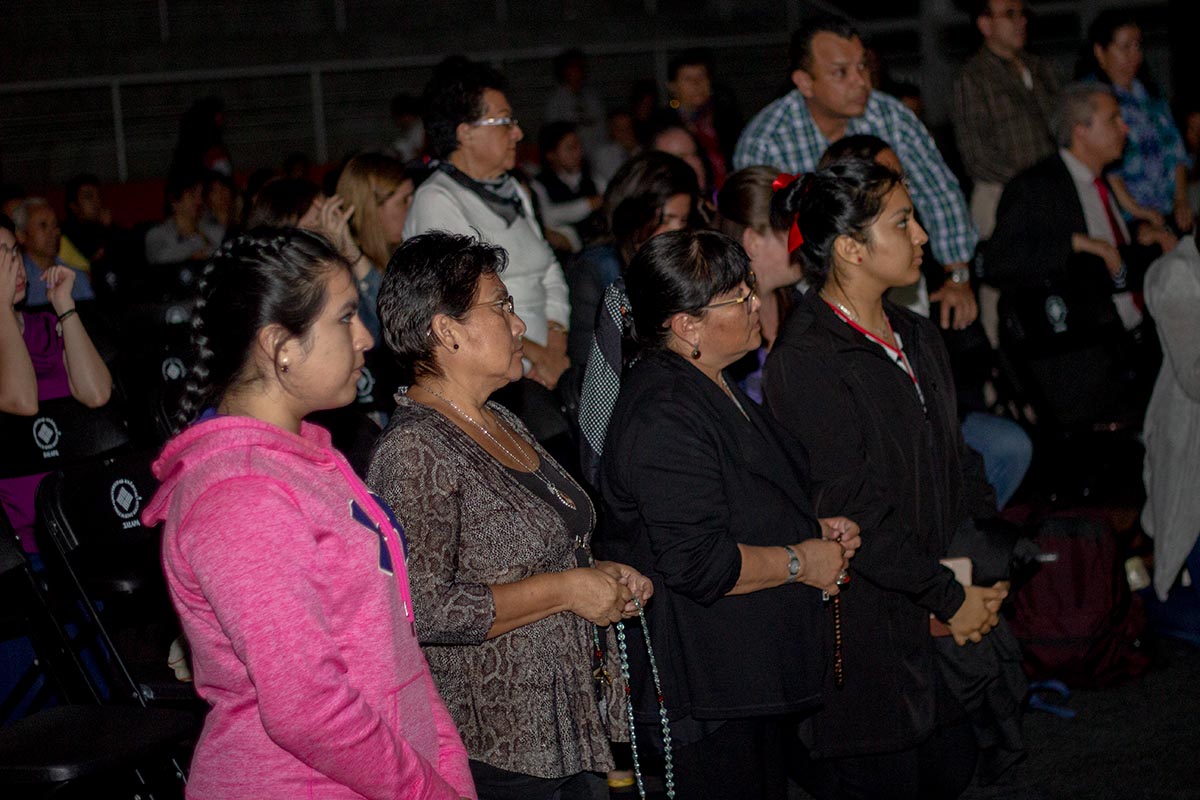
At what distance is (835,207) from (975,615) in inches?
41.5

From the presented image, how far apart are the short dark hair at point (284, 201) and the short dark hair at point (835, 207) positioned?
211 centimetres

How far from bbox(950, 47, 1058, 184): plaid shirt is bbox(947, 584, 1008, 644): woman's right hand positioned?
12.9 ft

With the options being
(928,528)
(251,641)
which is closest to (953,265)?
(928,528)

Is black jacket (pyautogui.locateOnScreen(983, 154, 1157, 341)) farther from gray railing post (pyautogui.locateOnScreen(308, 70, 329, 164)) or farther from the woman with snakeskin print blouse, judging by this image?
gray railing post (pyautogui.locateOnScreen(308, 70, 329, 164))

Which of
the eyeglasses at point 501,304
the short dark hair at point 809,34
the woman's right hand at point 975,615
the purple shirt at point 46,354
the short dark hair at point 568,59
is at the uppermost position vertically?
the short dark hair at point 568,59

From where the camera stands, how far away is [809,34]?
5.16 metres

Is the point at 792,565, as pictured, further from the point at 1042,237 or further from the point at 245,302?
the point at 1042,237

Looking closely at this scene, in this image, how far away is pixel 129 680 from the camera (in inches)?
120

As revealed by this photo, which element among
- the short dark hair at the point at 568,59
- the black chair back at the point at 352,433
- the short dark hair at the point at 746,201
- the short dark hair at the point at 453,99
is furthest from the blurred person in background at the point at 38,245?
the short dark hair at the point at 568,59

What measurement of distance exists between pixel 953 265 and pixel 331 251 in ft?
12.2

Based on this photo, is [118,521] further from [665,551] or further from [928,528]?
[928,528]

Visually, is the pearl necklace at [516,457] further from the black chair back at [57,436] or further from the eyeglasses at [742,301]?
the black chair back at [57,436]

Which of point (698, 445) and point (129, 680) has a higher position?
point (698, 445)

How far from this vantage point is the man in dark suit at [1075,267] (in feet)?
17.0
